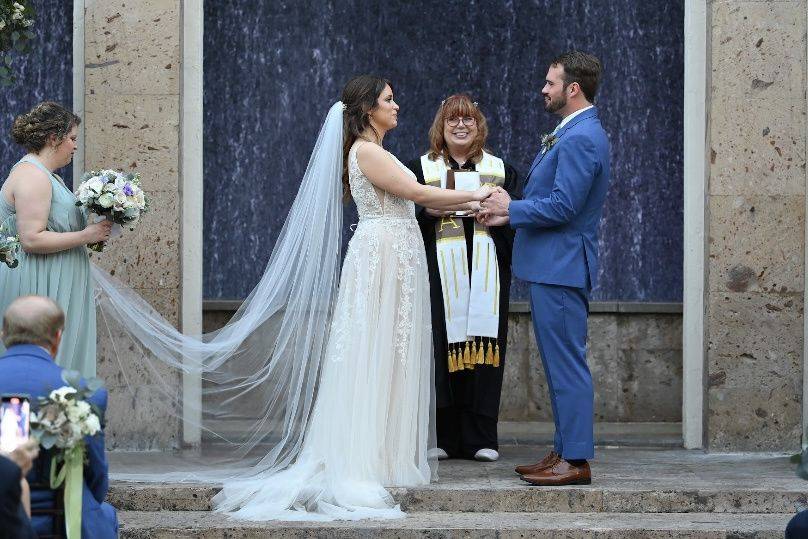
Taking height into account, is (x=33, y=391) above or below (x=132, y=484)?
above

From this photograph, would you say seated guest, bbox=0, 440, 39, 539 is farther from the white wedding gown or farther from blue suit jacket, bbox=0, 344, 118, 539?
the white wedding gown

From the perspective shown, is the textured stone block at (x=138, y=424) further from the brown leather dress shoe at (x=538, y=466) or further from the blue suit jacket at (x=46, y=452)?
the blue suit jacket at (x=46, y=452)

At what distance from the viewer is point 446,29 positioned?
35.6 feet

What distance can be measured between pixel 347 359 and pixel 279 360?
1.16 ft

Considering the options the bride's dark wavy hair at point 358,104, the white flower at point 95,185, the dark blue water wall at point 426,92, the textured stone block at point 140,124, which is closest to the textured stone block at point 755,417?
the bride's dark wavy hair at point 358,104

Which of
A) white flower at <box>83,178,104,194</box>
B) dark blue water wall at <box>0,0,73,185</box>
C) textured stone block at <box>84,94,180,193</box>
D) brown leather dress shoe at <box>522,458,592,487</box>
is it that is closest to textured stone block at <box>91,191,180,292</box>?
textured stone block at <box>84,94,180,193</box>

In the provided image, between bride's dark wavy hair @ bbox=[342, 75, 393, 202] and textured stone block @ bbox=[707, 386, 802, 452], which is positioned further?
textured stone block @ bbox=[707, 386, 802, 452]

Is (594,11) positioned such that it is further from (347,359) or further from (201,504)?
(201,504)

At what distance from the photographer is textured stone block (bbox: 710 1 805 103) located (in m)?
7.89

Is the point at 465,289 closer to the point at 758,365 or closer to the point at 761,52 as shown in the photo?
the point at 758,365

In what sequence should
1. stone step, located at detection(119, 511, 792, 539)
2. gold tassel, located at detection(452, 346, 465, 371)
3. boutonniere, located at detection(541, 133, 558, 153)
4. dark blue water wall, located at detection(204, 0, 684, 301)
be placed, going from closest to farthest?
stone step, located at detection(119, 511, 792, 539) → boutonniere, located at detection(541, 133, 558, 153) → gold tassel, located at detection(452, 346, 465, 371) → dark blue water wall, located at detection(204, 0, 684, 301)

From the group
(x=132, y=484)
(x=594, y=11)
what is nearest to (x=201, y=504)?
(x=132, y=484)

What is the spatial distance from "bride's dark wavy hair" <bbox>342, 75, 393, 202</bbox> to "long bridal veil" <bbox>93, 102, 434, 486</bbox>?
0.04 metres

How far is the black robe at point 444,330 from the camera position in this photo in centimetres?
784
